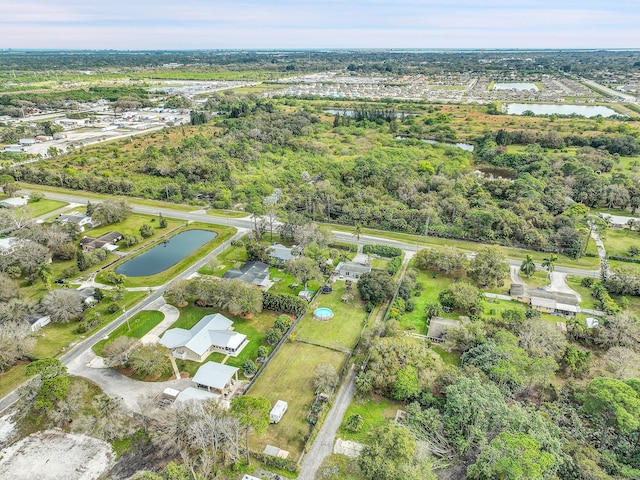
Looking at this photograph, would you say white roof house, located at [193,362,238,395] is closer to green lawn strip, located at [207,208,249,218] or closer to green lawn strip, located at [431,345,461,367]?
green lawn strip, located at [431,345,461,367]

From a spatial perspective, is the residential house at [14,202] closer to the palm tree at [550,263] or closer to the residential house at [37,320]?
the residential house at [37,320]

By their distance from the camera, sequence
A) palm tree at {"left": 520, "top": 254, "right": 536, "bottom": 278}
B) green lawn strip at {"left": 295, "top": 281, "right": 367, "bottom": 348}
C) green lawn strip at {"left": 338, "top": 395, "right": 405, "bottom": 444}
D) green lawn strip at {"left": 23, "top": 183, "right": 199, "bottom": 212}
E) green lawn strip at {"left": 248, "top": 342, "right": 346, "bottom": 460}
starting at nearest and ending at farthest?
green lawn strip at {"left": 248, "top": 342, "right": 346, "bottom": 460} → green lawn strip at {"left": 338, "top": 395, "right": 405, "bottom": 444} → green lawn strip at {"left": 295, "top": 281, "right": 367, "bottom": 348} → palm tree at {"left": 520, "top": 254, "right": 536, "bottom": 278} → green lawn strip at {"left": 23, "top": 183, "right": 199, "bottom": 212}

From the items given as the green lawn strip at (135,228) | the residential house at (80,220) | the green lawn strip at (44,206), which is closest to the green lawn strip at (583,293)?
the green lawn strip at (135,228)

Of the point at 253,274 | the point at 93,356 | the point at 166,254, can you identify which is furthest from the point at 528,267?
the point at 93,356

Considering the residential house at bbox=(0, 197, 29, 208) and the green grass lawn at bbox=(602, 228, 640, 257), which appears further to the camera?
the residential house at bbox=(0, 197, 29, 208)

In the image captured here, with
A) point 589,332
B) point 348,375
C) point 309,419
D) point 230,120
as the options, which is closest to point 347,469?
point 309,419

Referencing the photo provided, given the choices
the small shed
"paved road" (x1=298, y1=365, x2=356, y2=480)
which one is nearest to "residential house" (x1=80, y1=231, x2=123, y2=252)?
the small shed
